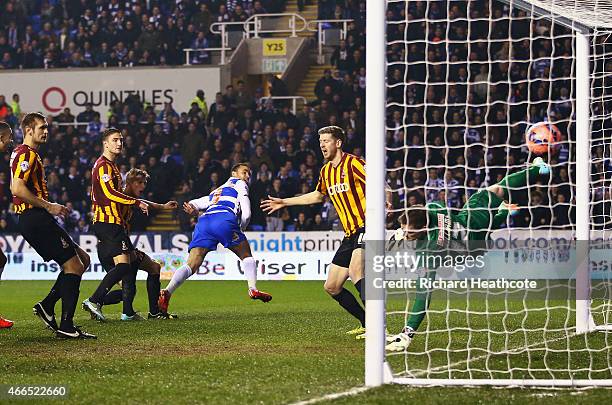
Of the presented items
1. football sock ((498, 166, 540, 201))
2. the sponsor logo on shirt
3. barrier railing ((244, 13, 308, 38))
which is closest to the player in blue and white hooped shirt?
the sponsor logo on shirt

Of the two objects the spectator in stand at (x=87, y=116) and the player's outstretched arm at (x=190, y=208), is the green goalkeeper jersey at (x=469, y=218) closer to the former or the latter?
the player's outstretched arm at (x=190, y=208)

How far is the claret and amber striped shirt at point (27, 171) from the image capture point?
9.49 meters

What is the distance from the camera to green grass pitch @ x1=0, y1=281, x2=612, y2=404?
6512mm

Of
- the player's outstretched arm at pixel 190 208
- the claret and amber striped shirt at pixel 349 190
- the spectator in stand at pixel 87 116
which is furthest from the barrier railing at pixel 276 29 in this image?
the claret and amber striped shirt at pixel 349 190

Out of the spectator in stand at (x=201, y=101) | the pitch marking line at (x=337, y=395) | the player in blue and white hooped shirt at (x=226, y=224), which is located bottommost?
the pitch marking line at (x=337, y=395)

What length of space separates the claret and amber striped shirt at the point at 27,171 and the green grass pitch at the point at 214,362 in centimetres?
128

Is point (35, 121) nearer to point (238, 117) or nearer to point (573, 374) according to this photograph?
point (573, 374)

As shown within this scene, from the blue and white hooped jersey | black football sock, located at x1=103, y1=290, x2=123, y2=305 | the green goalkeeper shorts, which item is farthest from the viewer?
the blue and white hooped jersey

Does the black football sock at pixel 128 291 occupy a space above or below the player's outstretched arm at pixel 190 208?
below

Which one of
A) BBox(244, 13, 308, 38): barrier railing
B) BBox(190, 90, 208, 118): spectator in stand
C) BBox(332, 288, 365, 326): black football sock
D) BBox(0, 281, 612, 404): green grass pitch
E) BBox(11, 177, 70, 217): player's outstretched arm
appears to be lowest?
BBox(0, 281, 612, 404): green grass pitch

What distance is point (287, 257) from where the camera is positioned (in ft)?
69.4

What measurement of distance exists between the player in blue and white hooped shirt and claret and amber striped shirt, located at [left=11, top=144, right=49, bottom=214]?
10.1ft

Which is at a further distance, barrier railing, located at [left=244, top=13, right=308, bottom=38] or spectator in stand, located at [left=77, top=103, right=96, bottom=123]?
barrier railing, located at [left=244, top=13, right=308, bottom=38]

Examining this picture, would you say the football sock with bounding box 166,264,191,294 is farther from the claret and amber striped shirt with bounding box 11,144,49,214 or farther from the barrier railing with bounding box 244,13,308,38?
the barrier railing with bounding box 244,13,308,38
